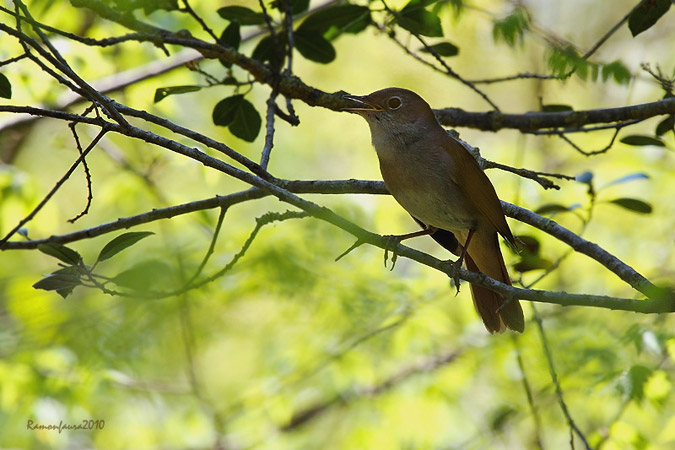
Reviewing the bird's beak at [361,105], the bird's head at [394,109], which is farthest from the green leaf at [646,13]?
the bird's beak at [361,105]

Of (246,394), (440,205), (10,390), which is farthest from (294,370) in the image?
(440,205)

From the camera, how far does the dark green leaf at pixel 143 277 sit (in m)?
3.44

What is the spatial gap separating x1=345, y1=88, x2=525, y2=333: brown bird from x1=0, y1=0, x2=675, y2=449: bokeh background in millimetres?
747

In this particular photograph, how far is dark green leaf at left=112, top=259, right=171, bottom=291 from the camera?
3.44m

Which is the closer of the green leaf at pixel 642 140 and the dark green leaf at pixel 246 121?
the green leaf at pixel 642 140

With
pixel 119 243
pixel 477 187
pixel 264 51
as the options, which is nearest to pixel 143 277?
pixel 119 243

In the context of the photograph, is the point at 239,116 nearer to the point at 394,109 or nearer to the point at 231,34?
the point at 231,34

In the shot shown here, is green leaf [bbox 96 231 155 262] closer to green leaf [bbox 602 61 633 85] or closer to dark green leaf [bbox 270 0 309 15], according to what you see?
dark green leaf [bbox 270 0 309 15]

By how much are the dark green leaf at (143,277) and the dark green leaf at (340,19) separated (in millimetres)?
2281

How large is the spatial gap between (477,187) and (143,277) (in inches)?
81.0

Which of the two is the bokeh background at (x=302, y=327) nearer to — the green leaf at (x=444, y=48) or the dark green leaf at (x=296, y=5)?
the green leaf at (x=444, y=48)

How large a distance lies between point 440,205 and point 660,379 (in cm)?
188

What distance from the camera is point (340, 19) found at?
4945 millimetres

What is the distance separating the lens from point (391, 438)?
274 inches
